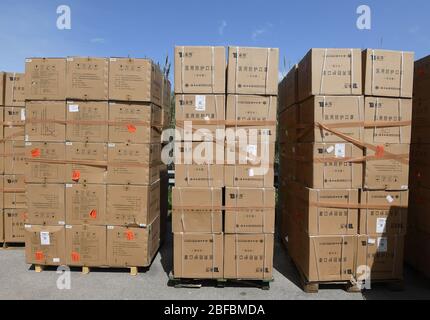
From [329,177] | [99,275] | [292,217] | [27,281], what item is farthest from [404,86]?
[27,281]

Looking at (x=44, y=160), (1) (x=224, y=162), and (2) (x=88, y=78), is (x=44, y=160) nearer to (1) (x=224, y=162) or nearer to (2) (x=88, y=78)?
(2) (x=88, y=78)

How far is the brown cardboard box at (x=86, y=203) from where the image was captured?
14.6 ft

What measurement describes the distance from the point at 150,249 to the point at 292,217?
2.10 metres

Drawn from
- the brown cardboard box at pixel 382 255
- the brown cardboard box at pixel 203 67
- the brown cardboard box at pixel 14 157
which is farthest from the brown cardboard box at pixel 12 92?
→ the brown cardboard box at pixel 382 255

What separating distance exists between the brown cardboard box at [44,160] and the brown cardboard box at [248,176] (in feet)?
7.28

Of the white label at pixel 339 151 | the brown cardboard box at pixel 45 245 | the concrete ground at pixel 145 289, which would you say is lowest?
the concrete ground at pixel 145 289

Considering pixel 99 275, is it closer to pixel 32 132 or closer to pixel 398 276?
pixel 32 132

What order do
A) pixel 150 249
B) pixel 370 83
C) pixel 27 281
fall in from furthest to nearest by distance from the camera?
pixel 150 249, pixel 27 281, pixel 370 83

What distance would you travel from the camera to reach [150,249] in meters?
4.64

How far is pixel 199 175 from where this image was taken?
4098 mm

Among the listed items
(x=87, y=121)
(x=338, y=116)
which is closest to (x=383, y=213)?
(x=338, y=116)

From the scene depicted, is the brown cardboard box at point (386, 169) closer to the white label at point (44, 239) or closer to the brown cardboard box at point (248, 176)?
the brown cardboard box at point (248, 176)

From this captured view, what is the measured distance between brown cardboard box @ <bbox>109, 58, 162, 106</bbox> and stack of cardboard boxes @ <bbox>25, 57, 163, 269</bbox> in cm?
1

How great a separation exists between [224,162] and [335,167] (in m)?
1.32
